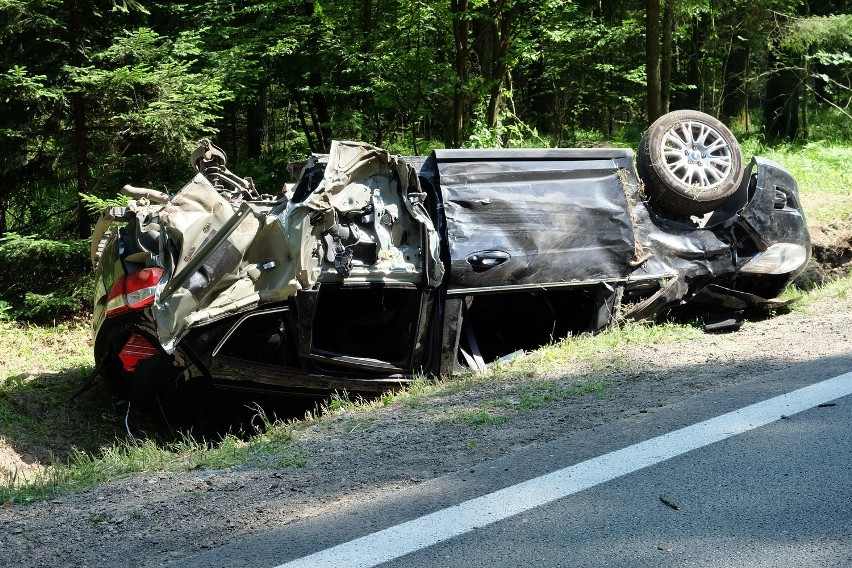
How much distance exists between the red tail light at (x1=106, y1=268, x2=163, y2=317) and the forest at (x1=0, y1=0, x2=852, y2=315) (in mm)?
4810

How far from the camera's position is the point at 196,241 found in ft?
18.5

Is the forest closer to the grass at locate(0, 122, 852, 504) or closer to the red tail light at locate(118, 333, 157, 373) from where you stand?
the grass at locate(0, 122, 852, 504)

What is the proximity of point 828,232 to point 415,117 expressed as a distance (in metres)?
7.72

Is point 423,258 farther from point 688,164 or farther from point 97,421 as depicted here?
point 97,421

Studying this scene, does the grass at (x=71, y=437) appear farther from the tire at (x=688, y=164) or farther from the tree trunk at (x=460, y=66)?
the tree trunk at (x=460, y=66)

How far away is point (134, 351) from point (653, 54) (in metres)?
10.7

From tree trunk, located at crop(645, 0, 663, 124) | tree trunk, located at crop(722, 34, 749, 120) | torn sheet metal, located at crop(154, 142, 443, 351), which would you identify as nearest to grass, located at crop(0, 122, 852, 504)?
torn sheet metal, located at crop(154, 142, 443, 351)

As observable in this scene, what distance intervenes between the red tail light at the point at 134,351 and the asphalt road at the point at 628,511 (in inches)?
114

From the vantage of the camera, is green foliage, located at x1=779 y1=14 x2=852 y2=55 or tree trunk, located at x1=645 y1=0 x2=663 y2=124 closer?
tree trunk, located at x1=645 y1=0 x2=663 y2=124

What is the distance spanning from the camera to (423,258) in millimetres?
6250

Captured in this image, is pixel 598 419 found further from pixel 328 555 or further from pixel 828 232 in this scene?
pixel 828 232

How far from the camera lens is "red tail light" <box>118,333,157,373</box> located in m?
5.88

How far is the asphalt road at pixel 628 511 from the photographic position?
3025mm

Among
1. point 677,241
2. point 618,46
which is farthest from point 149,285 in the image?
point 618,46
